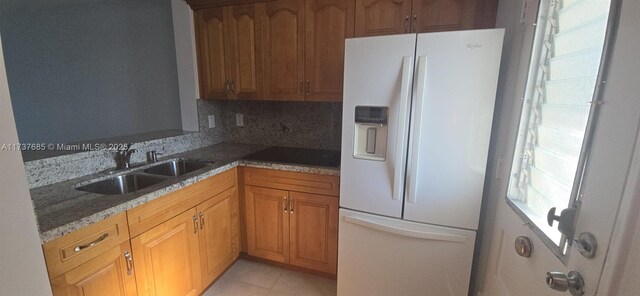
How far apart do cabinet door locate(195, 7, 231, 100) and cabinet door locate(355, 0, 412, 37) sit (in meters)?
1.11

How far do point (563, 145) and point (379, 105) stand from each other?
791mm

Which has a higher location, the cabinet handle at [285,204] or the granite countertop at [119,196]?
the granite countertop at [119,196]

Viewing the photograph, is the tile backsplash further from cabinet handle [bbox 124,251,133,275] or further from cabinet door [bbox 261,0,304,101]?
cabinet handle [bbox 124,251,133,275]

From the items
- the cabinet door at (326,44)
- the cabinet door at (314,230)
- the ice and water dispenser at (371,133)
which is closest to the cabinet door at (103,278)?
the cabinet door at (314,230)

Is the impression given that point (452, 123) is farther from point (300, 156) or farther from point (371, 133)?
point (300, 156)

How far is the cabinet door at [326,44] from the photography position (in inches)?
74.1

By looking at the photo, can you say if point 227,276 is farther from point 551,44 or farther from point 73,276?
point 551,44

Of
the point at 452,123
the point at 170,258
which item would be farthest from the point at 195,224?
the point at 452,123

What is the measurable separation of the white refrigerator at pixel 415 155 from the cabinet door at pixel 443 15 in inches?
18.9

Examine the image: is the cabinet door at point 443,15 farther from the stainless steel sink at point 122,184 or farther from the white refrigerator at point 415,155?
the stainless steel sink at point 122,184

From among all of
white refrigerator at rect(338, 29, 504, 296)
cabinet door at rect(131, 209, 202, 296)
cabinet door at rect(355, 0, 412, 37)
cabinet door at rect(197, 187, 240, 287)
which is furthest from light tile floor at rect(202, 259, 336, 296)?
cabinet door at rect(355, 0, 412, 37)

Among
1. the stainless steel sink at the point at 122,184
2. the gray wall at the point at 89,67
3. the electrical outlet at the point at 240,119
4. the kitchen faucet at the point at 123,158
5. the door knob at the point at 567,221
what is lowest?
the stainless steel sink at the point at 122,184

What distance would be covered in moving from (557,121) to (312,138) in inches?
69.4

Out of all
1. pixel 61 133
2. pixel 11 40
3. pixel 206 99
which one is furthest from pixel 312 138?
pixel 11 40
